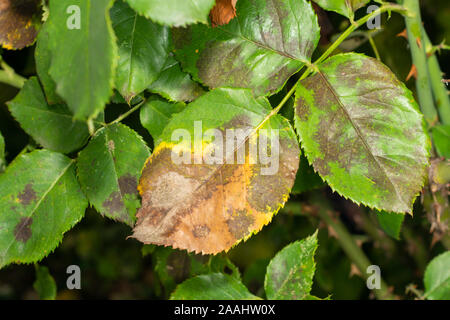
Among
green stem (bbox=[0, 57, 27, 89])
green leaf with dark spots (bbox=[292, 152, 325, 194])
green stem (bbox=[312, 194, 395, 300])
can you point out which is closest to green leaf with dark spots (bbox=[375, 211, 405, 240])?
green leaf with dark spots (bbox=[292, 152, 325, 194])

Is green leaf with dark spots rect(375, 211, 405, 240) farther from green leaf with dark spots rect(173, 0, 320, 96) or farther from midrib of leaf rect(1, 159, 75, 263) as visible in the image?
midrib of leaf rect(1, 159, 75, 263)

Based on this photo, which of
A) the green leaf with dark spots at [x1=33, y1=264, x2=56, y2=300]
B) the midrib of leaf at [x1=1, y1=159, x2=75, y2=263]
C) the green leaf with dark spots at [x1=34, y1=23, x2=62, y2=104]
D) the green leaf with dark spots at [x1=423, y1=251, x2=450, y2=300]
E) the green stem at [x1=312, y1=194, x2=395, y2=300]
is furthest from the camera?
the green stem at [x1=312, y1=194, x2=395, y2=300]

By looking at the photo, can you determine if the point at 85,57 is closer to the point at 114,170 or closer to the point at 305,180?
the point at 114,170

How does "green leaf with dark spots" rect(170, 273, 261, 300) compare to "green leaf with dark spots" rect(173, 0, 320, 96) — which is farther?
"green leaf with dark spots" rect(170, 273, 261, 300)

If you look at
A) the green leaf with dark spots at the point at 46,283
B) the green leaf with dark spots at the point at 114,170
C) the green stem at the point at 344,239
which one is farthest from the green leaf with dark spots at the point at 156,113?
the green stem at the point at 344,239

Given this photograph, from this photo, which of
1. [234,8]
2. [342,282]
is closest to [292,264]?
[234,8]

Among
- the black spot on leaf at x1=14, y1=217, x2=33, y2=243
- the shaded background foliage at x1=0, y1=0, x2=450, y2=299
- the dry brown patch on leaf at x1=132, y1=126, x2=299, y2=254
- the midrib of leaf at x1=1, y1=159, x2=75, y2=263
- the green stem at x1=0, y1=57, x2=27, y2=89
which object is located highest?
the green stem at x1=0, y1=57, x2=27, y2=89

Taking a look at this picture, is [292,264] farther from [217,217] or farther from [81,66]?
[81,66]
